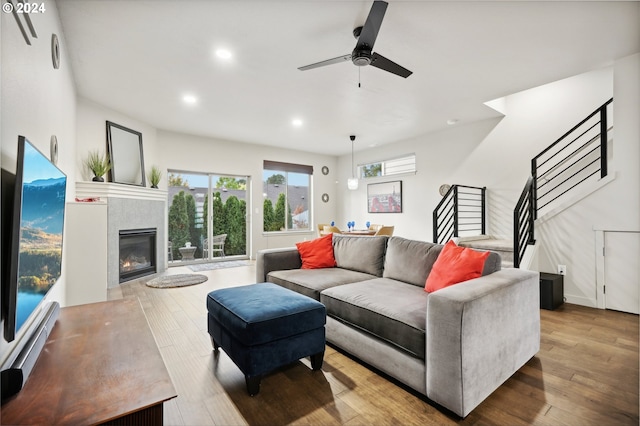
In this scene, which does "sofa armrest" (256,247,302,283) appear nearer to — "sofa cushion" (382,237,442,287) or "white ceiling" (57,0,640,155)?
"sofa cushion" (382,237,442,287)

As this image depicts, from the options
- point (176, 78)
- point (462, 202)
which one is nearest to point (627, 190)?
point (462, 202)

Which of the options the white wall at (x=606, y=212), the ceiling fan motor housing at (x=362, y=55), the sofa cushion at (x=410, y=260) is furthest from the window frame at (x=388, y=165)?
the ceiling fan motor housing at (x=362, y=55)

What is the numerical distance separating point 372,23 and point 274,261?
2.44m

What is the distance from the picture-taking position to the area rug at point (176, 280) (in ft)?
14.9

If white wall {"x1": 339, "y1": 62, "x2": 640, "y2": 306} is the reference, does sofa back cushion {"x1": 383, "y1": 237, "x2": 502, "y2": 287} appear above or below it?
below

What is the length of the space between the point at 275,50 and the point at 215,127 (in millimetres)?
3164

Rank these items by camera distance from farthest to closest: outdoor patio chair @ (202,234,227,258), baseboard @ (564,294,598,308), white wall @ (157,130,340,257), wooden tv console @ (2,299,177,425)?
outdoor patio chair @ (202,234,227,258), white wall @ (157,130,340,257), baseboard @ (564,294,598,308), wooden tv console @ (2,299,177,425)

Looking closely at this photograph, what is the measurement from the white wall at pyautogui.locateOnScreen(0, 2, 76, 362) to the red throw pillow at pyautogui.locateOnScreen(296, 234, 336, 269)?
220 cm

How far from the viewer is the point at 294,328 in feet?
6.22

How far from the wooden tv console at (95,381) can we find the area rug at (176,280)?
3176mm

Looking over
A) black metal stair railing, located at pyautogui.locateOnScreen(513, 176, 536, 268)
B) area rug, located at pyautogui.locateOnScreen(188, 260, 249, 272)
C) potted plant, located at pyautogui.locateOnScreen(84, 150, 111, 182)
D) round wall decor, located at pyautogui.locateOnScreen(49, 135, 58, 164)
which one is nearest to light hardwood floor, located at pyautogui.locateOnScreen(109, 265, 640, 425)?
black metal stair railing, located at pyautogui.locateOnScreen(513, 176, 536, 268)

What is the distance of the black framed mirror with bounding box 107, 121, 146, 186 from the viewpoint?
4809mm

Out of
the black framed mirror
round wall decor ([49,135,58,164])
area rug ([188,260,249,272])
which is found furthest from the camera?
area rug ([188,260,249,272])

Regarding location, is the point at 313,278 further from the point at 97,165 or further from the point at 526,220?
the point at 97,165
